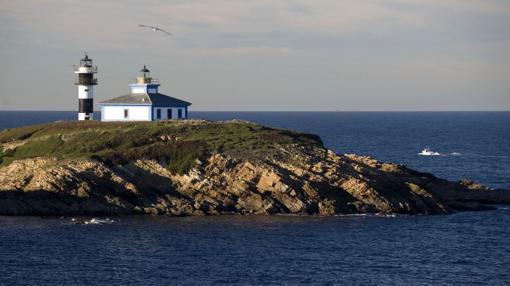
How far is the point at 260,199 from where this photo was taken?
76312 mm

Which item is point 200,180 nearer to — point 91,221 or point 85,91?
point 91,221

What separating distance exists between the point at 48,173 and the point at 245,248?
71.3ft

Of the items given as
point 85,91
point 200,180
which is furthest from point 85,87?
point 200,180

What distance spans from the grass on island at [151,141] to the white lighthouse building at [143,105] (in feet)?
19.3

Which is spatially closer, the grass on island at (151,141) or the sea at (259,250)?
the sea at (259,250)

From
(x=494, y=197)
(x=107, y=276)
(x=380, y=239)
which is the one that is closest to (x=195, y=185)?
(x=380, y=239)

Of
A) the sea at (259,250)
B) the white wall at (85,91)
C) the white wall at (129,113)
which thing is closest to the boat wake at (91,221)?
the sea at (259,250)

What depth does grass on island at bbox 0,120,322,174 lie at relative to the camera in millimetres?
81125

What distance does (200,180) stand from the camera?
7831cm

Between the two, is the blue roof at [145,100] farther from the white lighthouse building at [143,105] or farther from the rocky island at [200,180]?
the rocky island at [200,180]

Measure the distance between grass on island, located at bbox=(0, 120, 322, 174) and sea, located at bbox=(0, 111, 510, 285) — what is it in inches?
328

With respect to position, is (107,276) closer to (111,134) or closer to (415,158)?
(111,134)

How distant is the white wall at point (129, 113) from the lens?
98.9 metres

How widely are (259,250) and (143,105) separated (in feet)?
130
